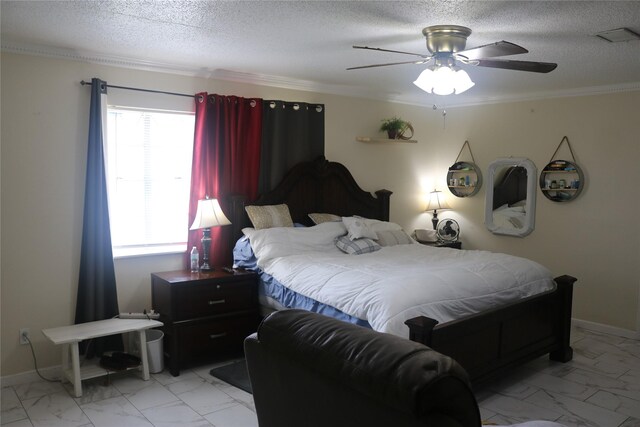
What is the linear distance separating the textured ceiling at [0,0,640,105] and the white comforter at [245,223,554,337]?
1.45 m

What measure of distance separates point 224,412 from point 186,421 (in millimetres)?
240

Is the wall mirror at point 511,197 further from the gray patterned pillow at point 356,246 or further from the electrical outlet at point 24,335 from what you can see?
the electrical outlet at point 24,335

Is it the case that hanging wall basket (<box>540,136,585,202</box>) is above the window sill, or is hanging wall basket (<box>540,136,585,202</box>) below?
above

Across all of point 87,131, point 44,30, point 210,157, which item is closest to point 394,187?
point 210,157

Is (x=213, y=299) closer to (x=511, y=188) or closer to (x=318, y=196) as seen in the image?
(x=318, y=196)

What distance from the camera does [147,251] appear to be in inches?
169

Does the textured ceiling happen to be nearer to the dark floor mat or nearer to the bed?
the bed

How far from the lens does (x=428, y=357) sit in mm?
1257

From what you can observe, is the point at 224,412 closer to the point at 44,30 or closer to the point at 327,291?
the point at 327,291

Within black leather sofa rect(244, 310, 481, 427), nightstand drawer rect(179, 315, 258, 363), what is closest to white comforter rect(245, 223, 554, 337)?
nightstand drawer rect(179, 315, 258, 363)

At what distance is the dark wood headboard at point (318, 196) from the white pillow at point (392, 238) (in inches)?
21.1

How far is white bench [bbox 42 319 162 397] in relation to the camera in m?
3.46

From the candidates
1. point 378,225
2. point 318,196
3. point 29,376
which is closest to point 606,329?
point 378,225

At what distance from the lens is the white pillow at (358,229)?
4.66 m
